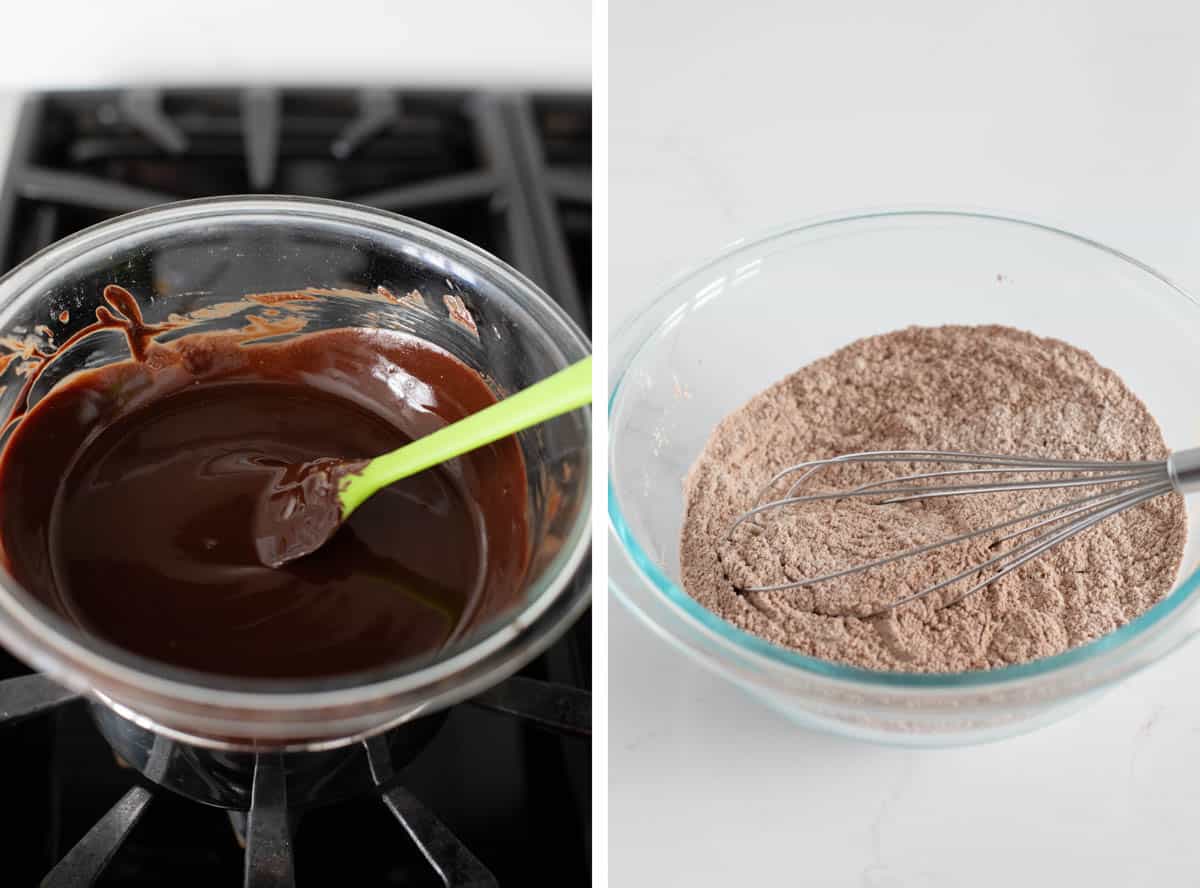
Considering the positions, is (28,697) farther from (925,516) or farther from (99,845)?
(925,516)

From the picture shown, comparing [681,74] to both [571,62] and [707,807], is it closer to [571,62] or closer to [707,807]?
[571,62]

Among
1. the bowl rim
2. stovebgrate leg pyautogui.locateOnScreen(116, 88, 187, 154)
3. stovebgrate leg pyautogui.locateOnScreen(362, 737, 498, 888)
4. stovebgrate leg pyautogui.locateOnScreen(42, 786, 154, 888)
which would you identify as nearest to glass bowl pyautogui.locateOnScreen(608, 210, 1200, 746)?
the bowl rim

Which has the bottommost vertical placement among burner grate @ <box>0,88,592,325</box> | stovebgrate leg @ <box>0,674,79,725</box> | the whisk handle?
stovebgrate leg @ <box>0,674,79,725</box>

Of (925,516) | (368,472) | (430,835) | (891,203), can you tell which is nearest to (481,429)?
(368,472)

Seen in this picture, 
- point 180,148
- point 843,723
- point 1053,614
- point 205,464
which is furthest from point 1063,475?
point 180,148

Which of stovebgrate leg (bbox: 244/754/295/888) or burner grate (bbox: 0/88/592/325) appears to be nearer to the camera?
stovebgrate leg (bbox: 244/754/295/888)

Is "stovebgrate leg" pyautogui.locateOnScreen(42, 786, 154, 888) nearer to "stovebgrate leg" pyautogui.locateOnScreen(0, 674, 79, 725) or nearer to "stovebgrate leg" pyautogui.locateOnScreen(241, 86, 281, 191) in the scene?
"stovebgrate leg" pyautogui.locateOnScreen(0, 674, 79, 725)
